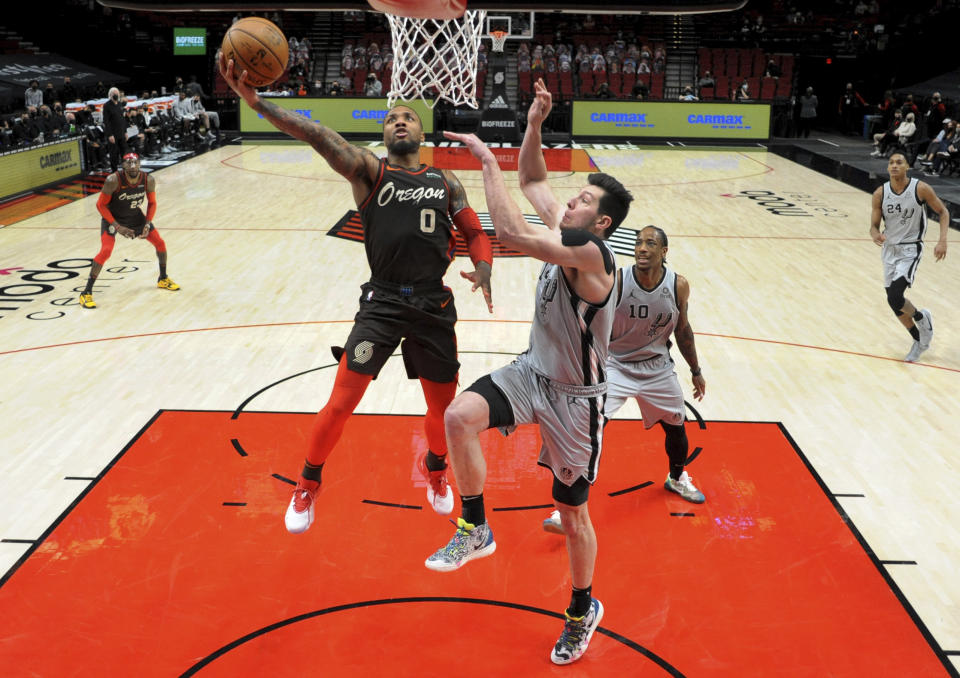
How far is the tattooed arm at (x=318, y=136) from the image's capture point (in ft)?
12.6

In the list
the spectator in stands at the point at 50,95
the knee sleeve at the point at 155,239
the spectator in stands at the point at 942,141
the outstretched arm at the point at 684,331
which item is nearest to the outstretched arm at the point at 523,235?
the outstretched arm at the point at 684,331

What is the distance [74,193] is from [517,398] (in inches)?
559

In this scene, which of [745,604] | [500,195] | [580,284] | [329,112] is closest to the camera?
[500,195]

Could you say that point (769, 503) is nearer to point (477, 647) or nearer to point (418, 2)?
point (477, 647)

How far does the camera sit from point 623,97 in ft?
81.8

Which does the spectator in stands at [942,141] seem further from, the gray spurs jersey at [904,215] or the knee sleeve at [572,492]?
the knee sleeve at [572,492]

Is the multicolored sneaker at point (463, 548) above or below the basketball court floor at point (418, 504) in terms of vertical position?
above

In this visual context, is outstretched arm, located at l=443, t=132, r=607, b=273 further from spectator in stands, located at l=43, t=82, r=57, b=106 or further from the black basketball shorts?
Result: spectator in stands, located at l=43, t=82, r=57, b=106

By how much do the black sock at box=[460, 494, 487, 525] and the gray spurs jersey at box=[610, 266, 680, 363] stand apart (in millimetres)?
1570

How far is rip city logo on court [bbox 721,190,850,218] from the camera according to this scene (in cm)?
1473

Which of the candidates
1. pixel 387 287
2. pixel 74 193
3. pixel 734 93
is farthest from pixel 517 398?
pixel 734 93

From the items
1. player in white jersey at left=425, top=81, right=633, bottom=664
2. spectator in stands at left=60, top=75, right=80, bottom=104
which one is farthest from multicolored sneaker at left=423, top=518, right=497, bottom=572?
spectator in stands at left=60, top=75, right=80, bottom=104

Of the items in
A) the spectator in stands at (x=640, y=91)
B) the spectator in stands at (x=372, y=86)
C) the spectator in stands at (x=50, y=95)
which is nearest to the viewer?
the spectator in stands at (x=50, y=95)

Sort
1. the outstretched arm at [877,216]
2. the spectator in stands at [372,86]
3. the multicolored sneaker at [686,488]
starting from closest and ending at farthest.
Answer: the multicolored sneaker at [686,488] < the outstretched arm at [877,216] < the spectator in stands at [372,86]
